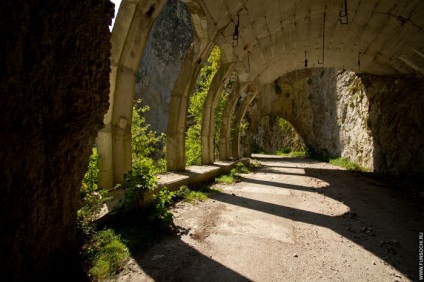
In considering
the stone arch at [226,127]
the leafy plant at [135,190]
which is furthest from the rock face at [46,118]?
the stone arch at [226,127]

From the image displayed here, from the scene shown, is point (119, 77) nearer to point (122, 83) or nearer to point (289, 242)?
point (122, 83)

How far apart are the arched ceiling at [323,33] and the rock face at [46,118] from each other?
4.63 m

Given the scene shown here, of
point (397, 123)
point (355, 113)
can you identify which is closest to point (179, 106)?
point (397, 123)

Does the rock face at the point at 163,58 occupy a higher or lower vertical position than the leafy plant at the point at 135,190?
higher

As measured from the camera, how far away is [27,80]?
179 cm

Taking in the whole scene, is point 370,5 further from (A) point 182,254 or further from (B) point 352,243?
(A) point 182,254

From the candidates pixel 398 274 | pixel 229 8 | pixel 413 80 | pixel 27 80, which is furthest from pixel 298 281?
pixel 413 80

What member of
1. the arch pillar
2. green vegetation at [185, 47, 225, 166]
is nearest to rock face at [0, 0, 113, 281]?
the arch pillar

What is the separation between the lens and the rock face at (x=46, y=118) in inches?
67.4

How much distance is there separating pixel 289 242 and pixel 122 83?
165 inches

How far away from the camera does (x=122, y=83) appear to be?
4902mm

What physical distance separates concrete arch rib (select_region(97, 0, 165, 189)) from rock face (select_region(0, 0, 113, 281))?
2.33 m

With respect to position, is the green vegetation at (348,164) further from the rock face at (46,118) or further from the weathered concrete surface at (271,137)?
the weathered concrete surface at (271,137)

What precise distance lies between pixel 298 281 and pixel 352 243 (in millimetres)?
1503
